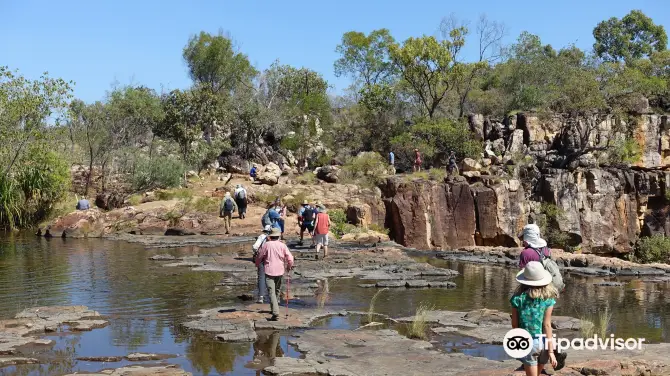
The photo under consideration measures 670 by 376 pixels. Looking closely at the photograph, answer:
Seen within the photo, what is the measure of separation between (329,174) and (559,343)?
29.7m

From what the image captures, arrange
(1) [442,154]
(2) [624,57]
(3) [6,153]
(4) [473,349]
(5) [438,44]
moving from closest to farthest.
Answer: (4) [473,349] → (3) [6,153] → (1) [442,154] → (5) [438,44] → (2) [624,57]

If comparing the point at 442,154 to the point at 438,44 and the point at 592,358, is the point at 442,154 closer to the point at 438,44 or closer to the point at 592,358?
the point at 438,44

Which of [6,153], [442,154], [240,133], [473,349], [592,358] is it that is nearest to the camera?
[592,358]

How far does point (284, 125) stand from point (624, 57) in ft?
138

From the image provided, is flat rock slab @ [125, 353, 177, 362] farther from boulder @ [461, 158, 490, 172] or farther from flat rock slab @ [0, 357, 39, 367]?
boulder @ [461, 158, 490, 172]

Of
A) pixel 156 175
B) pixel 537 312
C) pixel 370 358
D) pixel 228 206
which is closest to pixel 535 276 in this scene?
pixel 537 312

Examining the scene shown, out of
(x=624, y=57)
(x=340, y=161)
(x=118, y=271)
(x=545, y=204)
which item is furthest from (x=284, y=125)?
(x=624, y=57)

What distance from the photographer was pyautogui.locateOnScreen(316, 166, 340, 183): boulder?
40.0 m

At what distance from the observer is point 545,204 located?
40594mm

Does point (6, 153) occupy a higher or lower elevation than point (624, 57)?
lower

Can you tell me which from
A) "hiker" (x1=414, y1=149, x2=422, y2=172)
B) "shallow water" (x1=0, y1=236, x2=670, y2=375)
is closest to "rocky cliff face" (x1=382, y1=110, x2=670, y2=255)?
"hiker" (x1=414, y1=149, x2=422, y2=172)

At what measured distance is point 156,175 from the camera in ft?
140

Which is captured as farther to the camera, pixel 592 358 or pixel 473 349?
pixel 473 349

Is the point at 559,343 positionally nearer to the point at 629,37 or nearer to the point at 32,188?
the point at 32,188
